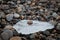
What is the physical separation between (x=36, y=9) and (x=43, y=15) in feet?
0.54

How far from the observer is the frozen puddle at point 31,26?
6.22ft

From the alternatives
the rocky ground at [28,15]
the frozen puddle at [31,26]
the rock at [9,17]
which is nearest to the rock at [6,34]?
the rocky ground at [28,15]

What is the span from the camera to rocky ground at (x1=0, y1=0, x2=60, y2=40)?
5.85 ft

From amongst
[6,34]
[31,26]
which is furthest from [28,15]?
[6,34]

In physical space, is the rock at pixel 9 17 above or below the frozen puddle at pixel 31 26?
above

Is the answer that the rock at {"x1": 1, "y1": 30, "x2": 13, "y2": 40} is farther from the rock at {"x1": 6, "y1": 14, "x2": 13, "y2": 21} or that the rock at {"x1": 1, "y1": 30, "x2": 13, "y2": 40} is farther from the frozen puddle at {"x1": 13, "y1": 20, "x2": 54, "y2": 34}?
the rock at {"x1": 6, "y1": 14, "x2": 13, "y2": 21}

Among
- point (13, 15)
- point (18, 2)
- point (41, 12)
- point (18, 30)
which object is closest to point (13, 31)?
point (18, 30)

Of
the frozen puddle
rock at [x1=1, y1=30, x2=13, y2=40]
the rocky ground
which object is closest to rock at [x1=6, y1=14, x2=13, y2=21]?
the rocky ground

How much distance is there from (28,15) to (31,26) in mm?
200

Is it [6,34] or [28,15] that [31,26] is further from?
[6,34]

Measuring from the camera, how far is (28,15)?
2.14m

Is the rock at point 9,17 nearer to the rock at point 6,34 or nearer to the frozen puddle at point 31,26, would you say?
the frozen puddle at point 31,26

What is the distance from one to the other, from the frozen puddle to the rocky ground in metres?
0.04

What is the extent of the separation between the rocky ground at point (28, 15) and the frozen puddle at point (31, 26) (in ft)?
0.14
